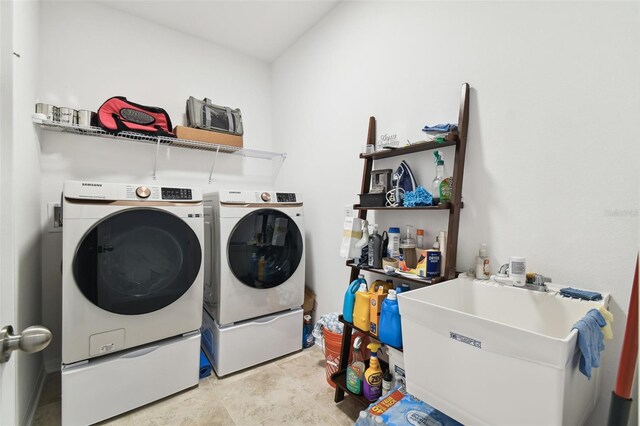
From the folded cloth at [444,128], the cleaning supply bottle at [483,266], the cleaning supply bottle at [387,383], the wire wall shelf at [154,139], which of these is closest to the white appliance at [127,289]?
→ the wire wall shelf at [154,139]

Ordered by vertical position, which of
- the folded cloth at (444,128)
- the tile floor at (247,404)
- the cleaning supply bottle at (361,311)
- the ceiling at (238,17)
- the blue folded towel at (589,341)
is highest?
the ceiling at (238,17)

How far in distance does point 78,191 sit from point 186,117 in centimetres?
131

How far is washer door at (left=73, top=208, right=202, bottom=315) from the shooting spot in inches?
59.1

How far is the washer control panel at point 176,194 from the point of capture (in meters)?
1.75

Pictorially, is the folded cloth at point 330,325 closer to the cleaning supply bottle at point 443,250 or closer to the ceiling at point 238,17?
the cleaning supply bottle at point 443,250

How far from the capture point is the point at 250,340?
2070 millimetres

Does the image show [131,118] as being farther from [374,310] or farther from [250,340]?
[374,310]

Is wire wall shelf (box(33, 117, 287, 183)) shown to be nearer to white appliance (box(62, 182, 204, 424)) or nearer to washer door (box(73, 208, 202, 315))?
white appliance (box(62, 182, 204, 424))

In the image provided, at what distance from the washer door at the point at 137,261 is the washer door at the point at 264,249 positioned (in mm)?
292

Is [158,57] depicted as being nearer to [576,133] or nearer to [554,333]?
[576,133]

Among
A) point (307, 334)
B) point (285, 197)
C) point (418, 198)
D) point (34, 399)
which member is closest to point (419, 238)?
point (418, 198)

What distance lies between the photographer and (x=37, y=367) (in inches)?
71.1

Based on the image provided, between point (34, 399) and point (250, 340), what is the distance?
125 cm

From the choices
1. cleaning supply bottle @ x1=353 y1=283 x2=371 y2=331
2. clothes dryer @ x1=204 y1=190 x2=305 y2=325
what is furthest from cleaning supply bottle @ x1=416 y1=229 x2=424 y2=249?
clothes dryer @ x1=204 y1=190 x2=305 y2=325
